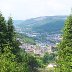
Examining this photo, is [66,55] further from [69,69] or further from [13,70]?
[13,70]

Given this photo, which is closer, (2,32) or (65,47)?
(2,32)

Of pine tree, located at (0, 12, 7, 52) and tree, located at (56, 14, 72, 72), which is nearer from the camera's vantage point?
tree, located at (56, 14, 72, 72)

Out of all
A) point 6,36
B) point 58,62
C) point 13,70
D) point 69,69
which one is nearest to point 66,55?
point 58,62

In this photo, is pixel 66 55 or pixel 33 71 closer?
pixel 66 55

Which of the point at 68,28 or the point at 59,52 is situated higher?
the point at 68,28

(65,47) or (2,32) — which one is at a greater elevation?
(2,32)

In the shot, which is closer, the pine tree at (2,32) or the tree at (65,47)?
the tree at (65,47)

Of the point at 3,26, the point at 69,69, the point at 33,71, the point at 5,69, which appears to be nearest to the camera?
the point at 5,69

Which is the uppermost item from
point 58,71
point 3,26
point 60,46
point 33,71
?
point 3,26

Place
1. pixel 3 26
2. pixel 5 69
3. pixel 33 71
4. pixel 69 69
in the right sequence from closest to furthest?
pixel 5 69
pixel 69 69
pixel 3 26
pixel 33 71
